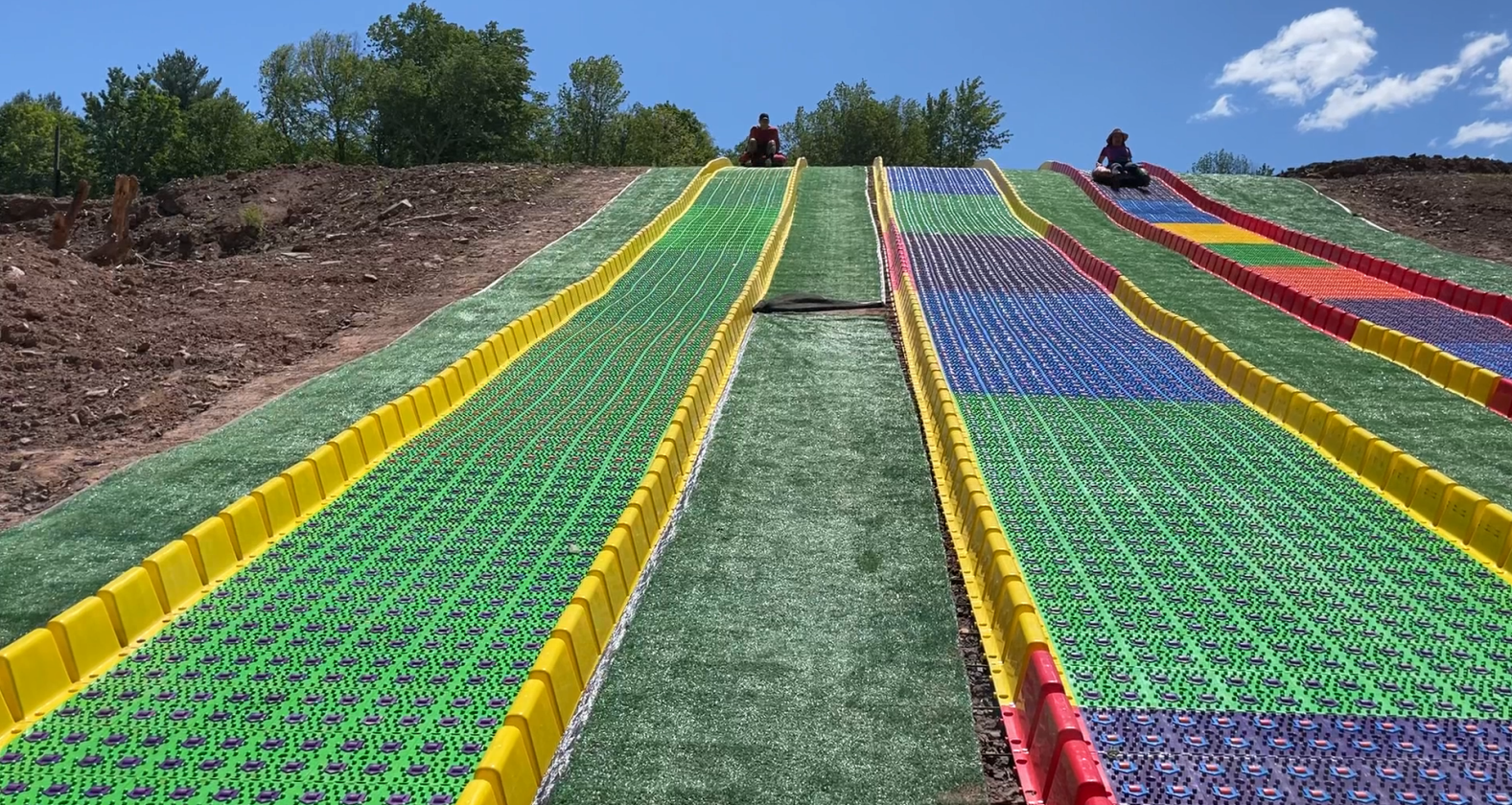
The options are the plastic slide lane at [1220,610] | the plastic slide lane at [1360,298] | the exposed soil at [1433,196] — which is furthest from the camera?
the exposed soil at [1433,196]

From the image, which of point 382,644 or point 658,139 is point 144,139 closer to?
point 658,139

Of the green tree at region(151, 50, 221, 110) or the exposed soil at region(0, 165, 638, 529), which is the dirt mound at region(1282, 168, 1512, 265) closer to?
the exposed soil at region(0, 165, 638, 529)

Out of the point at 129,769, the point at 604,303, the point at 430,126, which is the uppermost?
the point at 430,126

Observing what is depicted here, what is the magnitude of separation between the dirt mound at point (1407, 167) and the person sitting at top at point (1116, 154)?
382 cm

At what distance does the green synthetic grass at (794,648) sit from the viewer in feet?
12.3

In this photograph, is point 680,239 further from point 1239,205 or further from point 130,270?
point 1239,205

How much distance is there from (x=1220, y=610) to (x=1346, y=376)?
4.93m

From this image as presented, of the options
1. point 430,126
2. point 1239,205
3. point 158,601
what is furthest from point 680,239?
point 430,126

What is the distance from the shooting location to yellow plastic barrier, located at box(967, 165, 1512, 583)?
17.8 ft

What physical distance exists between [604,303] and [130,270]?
601cm

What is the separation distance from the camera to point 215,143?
4262 cm

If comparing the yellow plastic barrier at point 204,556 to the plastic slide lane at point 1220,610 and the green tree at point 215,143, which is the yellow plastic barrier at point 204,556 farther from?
the green tree at point 215,143

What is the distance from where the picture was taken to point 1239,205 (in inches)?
690

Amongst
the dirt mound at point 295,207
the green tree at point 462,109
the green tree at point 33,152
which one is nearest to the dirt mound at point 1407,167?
the dirt mound at point 295,207
